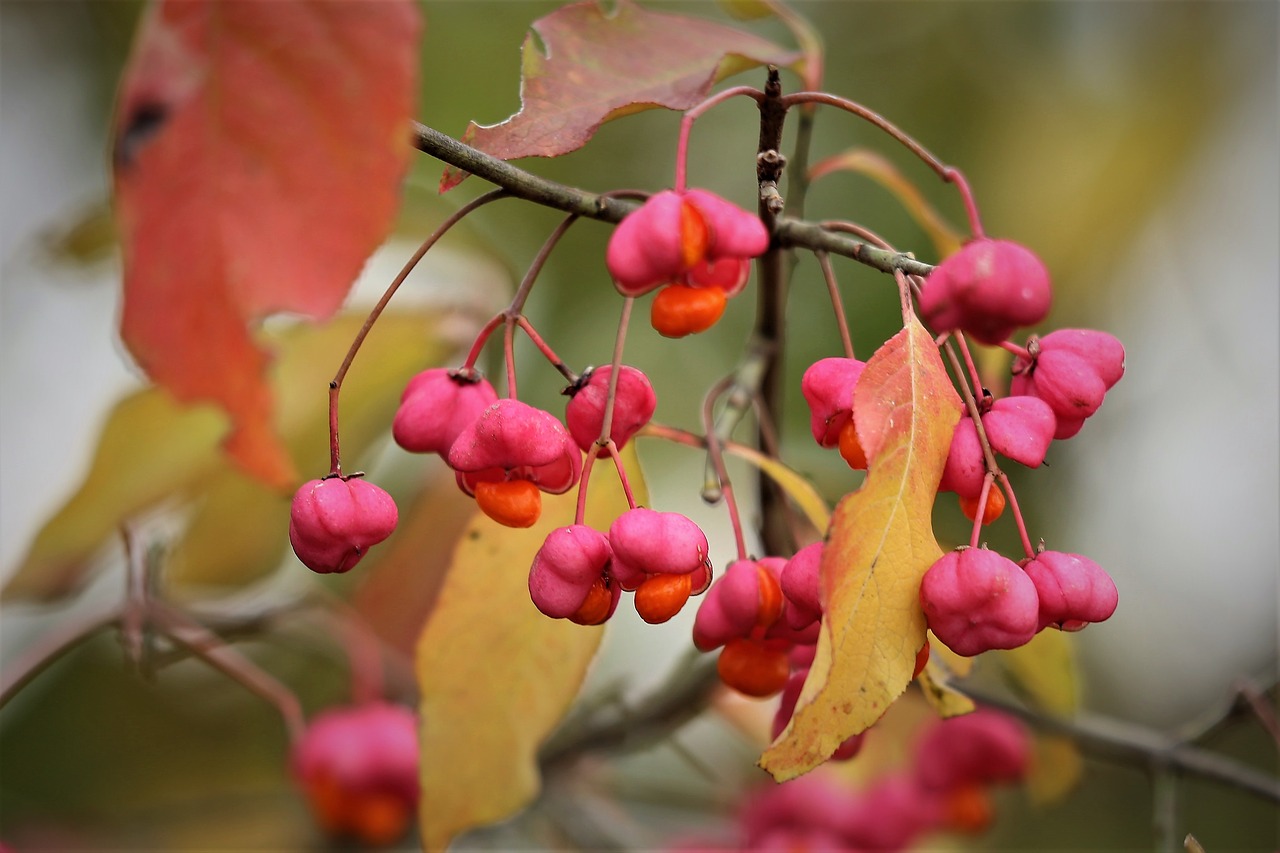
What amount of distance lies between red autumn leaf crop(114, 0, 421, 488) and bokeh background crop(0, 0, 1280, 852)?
123 cm

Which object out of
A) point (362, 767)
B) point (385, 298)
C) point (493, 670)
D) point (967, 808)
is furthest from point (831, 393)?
point (967, 808)

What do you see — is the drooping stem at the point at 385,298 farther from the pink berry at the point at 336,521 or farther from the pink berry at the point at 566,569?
the pink berry at the point at 566,569

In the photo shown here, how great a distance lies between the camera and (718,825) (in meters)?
1.68

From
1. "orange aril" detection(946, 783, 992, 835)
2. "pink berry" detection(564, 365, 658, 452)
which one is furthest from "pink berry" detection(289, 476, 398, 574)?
"orange aril" detection(946, 783, 992, 835)

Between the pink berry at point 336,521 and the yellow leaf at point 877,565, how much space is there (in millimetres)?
235

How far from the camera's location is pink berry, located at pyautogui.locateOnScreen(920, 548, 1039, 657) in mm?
510

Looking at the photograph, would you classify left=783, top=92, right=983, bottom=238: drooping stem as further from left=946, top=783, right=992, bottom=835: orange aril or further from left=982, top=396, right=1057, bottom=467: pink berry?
left=946, top=783, right=992, bottom=835: orange aril

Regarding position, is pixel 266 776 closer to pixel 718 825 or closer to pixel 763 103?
pixel 718 825

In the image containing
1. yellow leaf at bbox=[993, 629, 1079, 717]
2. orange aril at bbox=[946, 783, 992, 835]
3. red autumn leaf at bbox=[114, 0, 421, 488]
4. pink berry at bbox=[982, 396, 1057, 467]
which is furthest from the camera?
orange aril at bbox=[946, 783, 992, 835]

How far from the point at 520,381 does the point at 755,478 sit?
94 centimetres

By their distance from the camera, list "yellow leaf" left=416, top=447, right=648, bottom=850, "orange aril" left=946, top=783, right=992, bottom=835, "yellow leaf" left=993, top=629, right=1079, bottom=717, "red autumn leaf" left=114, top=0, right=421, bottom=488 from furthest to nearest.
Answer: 1. "orange aril" left=946, top=783, right=992, bottom=835
2. "yellow leaf" left=993, top=629, right=1079, bottom=717
3. "yellow leaf" left=416, top=447, right=648, bottom=850
4. "red autumn leaf" left=114, top=0, right=421, bottom=488

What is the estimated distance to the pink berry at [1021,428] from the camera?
537mm

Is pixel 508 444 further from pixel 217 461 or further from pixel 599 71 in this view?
pixel 217 461

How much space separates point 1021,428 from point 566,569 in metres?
0.23
